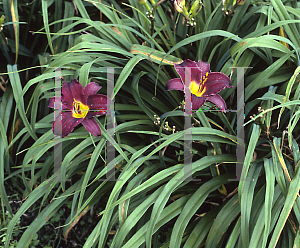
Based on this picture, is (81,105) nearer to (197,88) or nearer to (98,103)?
(98,103)

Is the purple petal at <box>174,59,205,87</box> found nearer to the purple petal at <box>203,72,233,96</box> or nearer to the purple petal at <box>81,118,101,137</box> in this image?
the purple petal at <box>203,72,233,96</box>

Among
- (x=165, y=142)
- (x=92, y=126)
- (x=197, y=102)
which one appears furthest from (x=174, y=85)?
(x=92, y=126)

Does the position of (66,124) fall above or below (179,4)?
below

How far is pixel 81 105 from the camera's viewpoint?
1.06m

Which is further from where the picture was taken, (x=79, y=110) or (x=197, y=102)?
(x=79, y=110)

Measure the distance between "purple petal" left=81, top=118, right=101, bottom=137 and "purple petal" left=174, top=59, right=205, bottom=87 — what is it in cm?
34

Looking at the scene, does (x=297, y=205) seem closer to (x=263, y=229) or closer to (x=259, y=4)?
(x=263, y=229)

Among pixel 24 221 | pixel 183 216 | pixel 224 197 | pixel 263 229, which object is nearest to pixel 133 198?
pixel 183 216

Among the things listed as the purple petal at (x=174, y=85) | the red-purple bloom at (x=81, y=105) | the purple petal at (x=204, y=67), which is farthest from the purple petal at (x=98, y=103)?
the purple petal at (x=204, y=67)

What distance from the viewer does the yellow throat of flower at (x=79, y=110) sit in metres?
1.06

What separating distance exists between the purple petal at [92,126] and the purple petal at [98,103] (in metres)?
0.04

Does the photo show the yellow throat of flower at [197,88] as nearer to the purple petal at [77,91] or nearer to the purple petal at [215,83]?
the purple petal at [215,83]

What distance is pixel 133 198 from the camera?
3.80 ft

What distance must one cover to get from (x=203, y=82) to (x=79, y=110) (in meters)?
0.46
